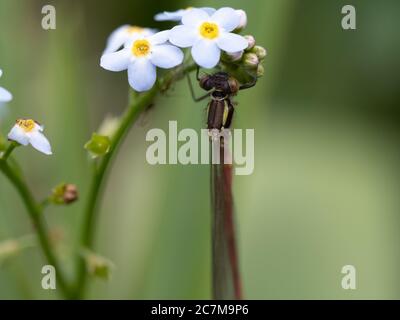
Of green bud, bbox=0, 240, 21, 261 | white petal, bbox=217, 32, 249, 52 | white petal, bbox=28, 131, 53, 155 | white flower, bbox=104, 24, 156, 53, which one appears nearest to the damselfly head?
white petal, bbox=217, 32, 249, 52

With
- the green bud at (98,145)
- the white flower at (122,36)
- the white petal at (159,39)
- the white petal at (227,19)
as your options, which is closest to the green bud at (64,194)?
the green bud at (98,145)

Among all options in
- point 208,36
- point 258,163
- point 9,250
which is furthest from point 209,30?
point 258,163

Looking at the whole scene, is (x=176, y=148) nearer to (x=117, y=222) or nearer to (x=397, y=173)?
(x=117, y=222)

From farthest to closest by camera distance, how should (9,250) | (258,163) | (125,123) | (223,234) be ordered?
(258,163), (9,250), (223,234), (125,123)

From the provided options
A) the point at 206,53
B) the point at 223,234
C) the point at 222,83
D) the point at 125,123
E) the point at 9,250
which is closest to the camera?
the point at 206,53

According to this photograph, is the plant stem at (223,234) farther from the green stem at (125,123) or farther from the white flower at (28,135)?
the white flower at (28,135)

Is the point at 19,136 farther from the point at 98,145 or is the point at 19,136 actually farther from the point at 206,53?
the point at 206,53

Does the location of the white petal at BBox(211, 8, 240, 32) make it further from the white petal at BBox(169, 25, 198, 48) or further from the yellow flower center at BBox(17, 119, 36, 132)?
the yellow flower center at BBox(17, 119, 36, 132)
